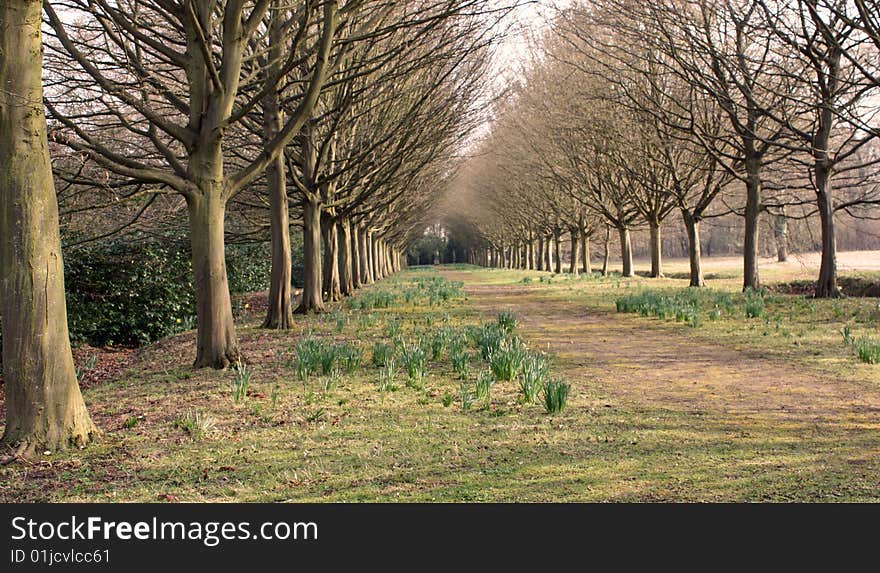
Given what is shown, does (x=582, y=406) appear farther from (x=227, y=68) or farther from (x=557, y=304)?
(x=557, y=304)

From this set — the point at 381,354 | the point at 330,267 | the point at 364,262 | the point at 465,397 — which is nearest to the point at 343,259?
the point at 330,267

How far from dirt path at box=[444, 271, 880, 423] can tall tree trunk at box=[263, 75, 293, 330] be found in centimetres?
392

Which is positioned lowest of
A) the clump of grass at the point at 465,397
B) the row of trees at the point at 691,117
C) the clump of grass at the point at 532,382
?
the clump of grass at the point at 465,397

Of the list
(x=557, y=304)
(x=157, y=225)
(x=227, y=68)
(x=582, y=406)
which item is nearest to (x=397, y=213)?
(x=557, y=304)

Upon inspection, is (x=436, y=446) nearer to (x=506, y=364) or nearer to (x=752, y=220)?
(x=506, y=364)

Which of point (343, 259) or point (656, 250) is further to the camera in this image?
point (656, 250)

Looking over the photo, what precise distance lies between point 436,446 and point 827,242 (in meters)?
12.3

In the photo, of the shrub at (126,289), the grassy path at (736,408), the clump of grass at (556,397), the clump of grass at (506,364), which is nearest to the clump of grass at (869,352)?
the grassy path at (736,408)

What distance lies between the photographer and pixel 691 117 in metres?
14.6

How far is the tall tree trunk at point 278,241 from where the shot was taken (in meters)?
11.4

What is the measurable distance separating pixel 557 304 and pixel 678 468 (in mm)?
12006

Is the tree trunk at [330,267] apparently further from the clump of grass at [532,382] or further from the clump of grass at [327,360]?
the clump of grass at [532,382]

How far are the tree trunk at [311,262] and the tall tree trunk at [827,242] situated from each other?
10158 millimetres

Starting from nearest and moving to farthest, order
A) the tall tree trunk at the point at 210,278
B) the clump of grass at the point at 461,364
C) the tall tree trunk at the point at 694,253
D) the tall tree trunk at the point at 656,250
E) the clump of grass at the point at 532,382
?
the clump of grass at the point at 532,382
the clump of grass at the point at 461,364
the tall tree trunk at the point at 210,278
the tall tree trunk at the point at 694,253
the tall tree trunk at the point at 656,250
